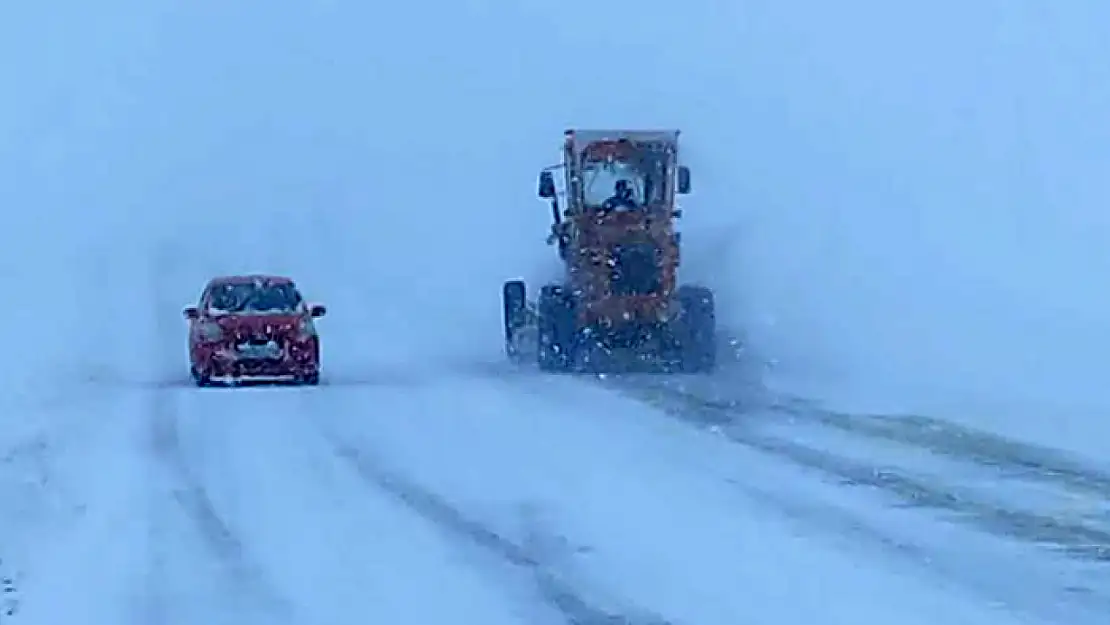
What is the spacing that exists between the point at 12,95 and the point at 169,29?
751 cm

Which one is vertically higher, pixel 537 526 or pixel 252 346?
pixel 537 526

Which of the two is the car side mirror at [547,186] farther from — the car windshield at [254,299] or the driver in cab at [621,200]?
the car windshield at [254,299]

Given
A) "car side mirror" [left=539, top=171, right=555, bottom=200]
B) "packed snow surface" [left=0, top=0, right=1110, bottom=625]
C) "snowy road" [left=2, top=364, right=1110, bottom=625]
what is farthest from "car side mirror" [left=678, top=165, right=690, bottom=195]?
"snowy road" [left=2, top=364, right=1110, bottom=625]

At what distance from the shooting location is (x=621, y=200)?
93.7ft

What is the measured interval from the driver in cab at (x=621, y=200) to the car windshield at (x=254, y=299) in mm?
4293

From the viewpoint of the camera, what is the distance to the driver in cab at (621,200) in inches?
1122

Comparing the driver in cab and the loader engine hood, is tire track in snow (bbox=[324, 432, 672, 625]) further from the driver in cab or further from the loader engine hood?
the driver in cab

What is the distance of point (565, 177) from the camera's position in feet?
95.2

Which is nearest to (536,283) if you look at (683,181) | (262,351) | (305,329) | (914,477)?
(683,181)

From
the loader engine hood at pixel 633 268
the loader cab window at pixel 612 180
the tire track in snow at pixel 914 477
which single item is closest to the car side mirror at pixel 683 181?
the loader cab window at pixel 612 180

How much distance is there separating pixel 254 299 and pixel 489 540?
14.9m

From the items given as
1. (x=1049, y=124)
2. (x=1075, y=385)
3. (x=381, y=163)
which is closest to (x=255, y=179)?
(x=381, y=163)

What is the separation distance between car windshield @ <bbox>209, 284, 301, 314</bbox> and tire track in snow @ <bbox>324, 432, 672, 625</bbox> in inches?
339

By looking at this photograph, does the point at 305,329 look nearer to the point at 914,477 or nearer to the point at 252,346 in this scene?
the point at 252,346
